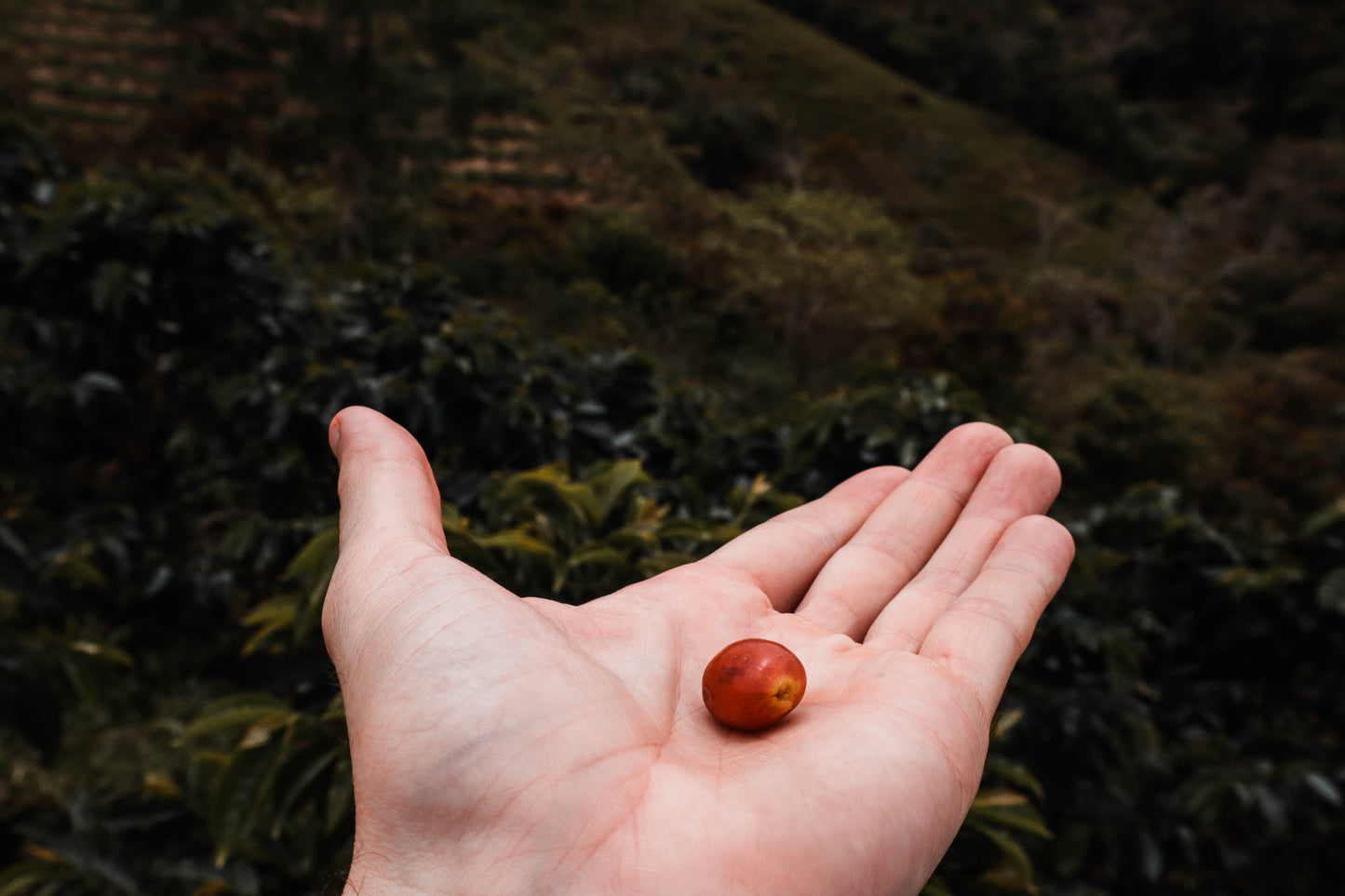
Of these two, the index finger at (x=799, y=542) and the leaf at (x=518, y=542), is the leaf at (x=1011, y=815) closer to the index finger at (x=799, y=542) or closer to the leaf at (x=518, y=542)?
the index finger at (x=799, y=542)

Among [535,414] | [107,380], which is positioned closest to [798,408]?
[535,414]

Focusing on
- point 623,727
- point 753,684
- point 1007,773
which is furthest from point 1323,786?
point 623,727

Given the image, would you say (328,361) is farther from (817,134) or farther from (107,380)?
(817,134)

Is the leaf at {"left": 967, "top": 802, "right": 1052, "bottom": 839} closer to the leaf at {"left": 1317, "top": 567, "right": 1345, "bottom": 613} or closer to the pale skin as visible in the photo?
the pale skin

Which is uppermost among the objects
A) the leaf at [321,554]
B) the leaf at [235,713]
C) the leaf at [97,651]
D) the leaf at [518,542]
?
the leaf at [518,542]

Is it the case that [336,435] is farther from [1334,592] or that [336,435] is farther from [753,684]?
[1334,592]

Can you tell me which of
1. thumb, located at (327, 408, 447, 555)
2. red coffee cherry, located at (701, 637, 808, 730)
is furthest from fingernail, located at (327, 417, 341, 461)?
red coffee cherry, located at (701, 637, 808, 730)

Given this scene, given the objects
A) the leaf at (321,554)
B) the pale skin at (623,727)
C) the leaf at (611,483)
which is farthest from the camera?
the leaf at (611,483)

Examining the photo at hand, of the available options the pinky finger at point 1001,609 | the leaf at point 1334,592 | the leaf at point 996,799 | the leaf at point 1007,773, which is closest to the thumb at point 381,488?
the pinky finger at point 1001,609
